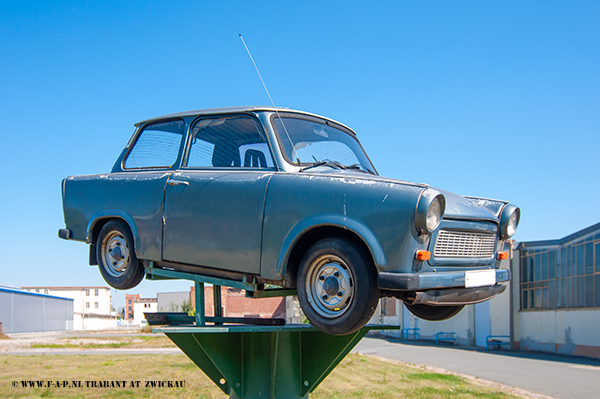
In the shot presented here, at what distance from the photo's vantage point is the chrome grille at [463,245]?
3602 millimetres

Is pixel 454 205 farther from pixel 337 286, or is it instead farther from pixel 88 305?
pixel 88 305

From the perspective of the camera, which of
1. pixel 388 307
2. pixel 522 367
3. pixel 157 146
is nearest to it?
pixel 157 146

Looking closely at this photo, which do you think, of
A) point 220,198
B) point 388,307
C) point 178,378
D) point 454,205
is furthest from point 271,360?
point 388,307

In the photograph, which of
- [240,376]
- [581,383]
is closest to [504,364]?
[581,383]

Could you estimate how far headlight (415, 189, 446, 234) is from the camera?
3301mm

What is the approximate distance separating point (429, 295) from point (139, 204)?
2.42 meters

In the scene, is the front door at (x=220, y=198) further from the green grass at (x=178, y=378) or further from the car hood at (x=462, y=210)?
the green grass at (x=178, y=378)

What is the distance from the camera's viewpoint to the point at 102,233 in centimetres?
480

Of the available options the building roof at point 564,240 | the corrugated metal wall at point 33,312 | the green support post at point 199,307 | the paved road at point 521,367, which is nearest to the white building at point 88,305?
the corrugated metal wall at point 33,312

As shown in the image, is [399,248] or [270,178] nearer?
[399,248]

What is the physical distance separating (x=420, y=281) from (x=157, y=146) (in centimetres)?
268

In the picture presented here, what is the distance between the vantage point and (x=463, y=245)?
3.82 m

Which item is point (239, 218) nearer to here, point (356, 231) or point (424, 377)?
point (356, 231)

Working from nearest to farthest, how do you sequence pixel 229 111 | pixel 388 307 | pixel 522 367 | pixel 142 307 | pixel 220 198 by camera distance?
1. pixel 220 198
2. pixel 229 111
3. pixel 522 367
4. pixel 388 307
5. pixel 142 307
